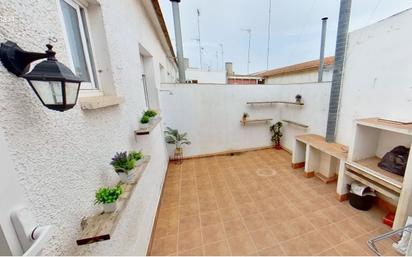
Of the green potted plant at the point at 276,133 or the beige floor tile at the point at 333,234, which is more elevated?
the green potted plant at the point at 276,133

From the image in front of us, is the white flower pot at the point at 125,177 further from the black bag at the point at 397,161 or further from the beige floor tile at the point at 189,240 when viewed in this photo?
the black bag at the point at 397,161

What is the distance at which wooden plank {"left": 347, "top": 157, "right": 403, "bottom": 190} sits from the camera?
5.73ft

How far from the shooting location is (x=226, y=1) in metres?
4.18

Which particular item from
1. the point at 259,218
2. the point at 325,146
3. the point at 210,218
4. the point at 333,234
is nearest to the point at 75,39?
the point at 210,218

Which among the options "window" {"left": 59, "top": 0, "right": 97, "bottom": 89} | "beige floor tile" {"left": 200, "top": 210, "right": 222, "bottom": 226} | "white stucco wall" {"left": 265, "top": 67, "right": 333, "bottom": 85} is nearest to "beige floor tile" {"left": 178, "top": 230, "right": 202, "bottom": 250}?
"beige floor tile" {"left": 200, "top": 210, "right": 222, "bottom": 226}

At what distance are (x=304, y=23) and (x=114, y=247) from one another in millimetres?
6389

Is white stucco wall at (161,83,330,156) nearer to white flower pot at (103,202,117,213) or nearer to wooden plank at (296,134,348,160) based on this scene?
wooden plank at (296,134,348,160)

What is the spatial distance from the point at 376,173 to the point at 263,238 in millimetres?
1537

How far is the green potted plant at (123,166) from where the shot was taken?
115cm

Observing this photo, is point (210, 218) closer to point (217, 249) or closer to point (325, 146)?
point (217, 249)

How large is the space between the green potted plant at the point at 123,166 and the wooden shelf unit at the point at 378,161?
8.43 feet

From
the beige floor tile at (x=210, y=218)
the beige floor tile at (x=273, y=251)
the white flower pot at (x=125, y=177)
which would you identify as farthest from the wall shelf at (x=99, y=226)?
the beige floor tile at (x=273, y=251)

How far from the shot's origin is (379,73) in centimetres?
216

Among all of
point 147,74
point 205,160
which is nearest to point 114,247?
point 147,74
